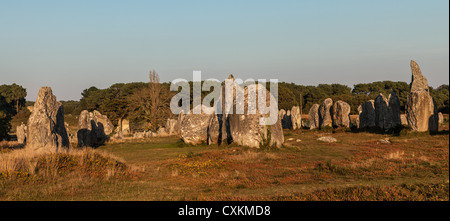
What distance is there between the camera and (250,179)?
1340 cm

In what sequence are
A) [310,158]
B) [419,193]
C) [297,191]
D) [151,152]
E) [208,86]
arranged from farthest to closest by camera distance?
[208,86]
[151,152]
[310,158]
[297,191]
[419,193]

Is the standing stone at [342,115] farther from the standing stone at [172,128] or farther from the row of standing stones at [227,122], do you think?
the standing stone at [172,128]

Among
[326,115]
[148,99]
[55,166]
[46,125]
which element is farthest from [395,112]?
[148,99]

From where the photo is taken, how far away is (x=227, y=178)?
1364 cm

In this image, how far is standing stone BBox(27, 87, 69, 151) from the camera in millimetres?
19250

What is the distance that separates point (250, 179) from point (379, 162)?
6946mm

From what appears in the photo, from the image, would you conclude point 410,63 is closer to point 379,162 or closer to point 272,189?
point 379,162

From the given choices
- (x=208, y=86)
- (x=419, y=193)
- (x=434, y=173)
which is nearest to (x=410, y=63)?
(x=434, y=173)

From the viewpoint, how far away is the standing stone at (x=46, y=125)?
758 inches

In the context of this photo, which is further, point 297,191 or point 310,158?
point 310,158

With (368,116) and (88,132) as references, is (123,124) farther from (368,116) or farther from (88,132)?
(368,116)

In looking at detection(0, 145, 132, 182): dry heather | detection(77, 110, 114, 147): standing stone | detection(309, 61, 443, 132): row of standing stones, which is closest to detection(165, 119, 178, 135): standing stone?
detection(77, 110, 114, 147): standing stone

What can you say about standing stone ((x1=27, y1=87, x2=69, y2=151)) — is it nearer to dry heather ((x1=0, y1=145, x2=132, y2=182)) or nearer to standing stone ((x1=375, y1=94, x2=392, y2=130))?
dry heather ((x1=0, y1=145, x2=132, y2=182))

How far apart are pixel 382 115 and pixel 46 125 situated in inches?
1238
